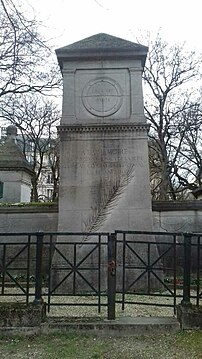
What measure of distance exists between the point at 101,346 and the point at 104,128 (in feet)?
16.5

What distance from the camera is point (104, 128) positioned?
877cm

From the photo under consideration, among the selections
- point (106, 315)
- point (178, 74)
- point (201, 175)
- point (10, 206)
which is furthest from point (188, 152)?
point (106, 315)

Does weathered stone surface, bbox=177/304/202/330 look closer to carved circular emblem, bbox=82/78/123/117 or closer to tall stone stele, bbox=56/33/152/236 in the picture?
tall stone stele, bbox=56/33/152/236

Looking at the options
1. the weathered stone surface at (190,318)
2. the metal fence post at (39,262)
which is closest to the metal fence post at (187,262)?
the weathered stone surface at (190,318)

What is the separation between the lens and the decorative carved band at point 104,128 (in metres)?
8.73

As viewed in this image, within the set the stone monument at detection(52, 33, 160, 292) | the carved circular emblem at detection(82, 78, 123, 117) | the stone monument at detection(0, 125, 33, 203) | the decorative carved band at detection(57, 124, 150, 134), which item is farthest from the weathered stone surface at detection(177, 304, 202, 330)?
the stone monument at detection(0, 125, 33, 203)

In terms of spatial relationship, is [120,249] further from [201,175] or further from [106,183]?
[201,175]

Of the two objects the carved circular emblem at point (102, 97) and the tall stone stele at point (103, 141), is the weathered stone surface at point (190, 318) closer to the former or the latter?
the tall stone stele at point (103, 141)

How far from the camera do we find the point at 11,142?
16.4 m

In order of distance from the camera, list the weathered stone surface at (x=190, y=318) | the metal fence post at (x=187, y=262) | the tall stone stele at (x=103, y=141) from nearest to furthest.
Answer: the weathered stone surface at (x=190, y=318), the metal fence post at (x=187, y=262), the tall stone stele at (x=103, y=141)

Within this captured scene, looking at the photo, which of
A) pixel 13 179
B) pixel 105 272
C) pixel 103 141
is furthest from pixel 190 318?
pixel 13 179

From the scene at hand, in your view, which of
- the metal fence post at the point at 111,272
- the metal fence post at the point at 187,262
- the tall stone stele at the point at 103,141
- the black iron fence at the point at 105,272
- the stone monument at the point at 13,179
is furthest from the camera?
the stone monument at the point at 13,179

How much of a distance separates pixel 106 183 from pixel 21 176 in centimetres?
658

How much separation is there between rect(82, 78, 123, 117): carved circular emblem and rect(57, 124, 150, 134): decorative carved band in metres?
0.36
